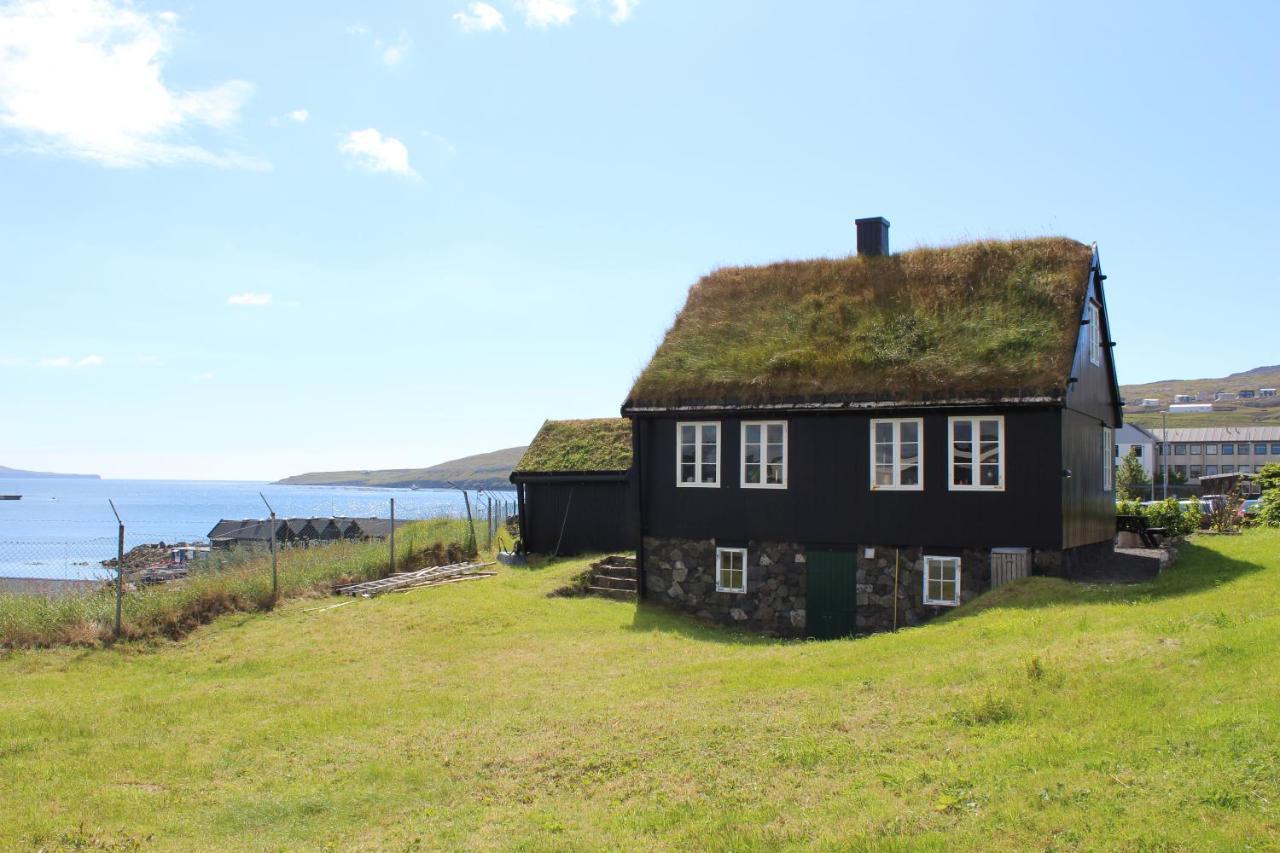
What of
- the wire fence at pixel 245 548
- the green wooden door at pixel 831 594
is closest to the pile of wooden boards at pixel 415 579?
the wire fence at pixel 245 548

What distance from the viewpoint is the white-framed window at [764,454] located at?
23281mm

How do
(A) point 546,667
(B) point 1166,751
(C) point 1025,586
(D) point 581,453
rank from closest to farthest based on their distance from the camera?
1. (B) point 1166,751
2. (A) point 546,667
3. (C) point 1025,586
4. (D) point 581,453

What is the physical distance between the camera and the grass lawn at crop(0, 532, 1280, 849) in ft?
27.3

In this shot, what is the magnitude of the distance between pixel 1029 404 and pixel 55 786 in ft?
58.3

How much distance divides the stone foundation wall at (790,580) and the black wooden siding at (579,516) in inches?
224

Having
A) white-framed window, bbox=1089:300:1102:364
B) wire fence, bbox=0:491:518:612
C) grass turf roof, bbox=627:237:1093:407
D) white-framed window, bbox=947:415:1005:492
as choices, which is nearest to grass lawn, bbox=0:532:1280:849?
white-framed window, bbox=947:415:1005:492

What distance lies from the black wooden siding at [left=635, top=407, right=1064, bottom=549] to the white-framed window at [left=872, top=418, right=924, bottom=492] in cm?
15

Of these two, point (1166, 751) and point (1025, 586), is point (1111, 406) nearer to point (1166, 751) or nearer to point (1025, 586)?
point (1025, 586)

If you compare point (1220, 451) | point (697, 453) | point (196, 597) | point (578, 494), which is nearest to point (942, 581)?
point (697, 453)

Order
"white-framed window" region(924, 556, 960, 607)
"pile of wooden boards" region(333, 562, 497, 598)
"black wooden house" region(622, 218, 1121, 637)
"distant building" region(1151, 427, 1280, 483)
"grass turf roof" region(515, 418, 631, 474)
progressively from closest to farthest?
"black wooden house" region(622, 218, 1121, 637), "white-framed window" region(924, 556, 960, 607), "pile of wooden boards" region(333, 562, 497, 598), "grass turf roof" region(515, 418, 631, 474), "distant building" region(1151, 427, 1280, 483)

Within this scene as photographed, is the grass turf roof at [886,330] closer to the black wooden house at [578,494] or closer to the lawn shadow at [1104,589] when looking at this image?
the lawn shadow at [1104,589]

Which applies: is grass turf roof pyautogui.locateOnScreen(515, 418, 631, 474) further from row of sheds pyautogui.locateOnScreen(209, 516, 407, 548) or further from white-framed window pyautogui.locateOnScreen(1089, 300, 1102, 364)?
row of sheds pyautogui.locateOnScreen(209, 516, 407, 548)

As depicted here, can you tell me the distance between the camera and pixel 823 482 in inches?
893

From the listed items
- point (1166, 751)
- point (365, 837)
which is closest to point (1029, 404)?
point (1166, 751)
